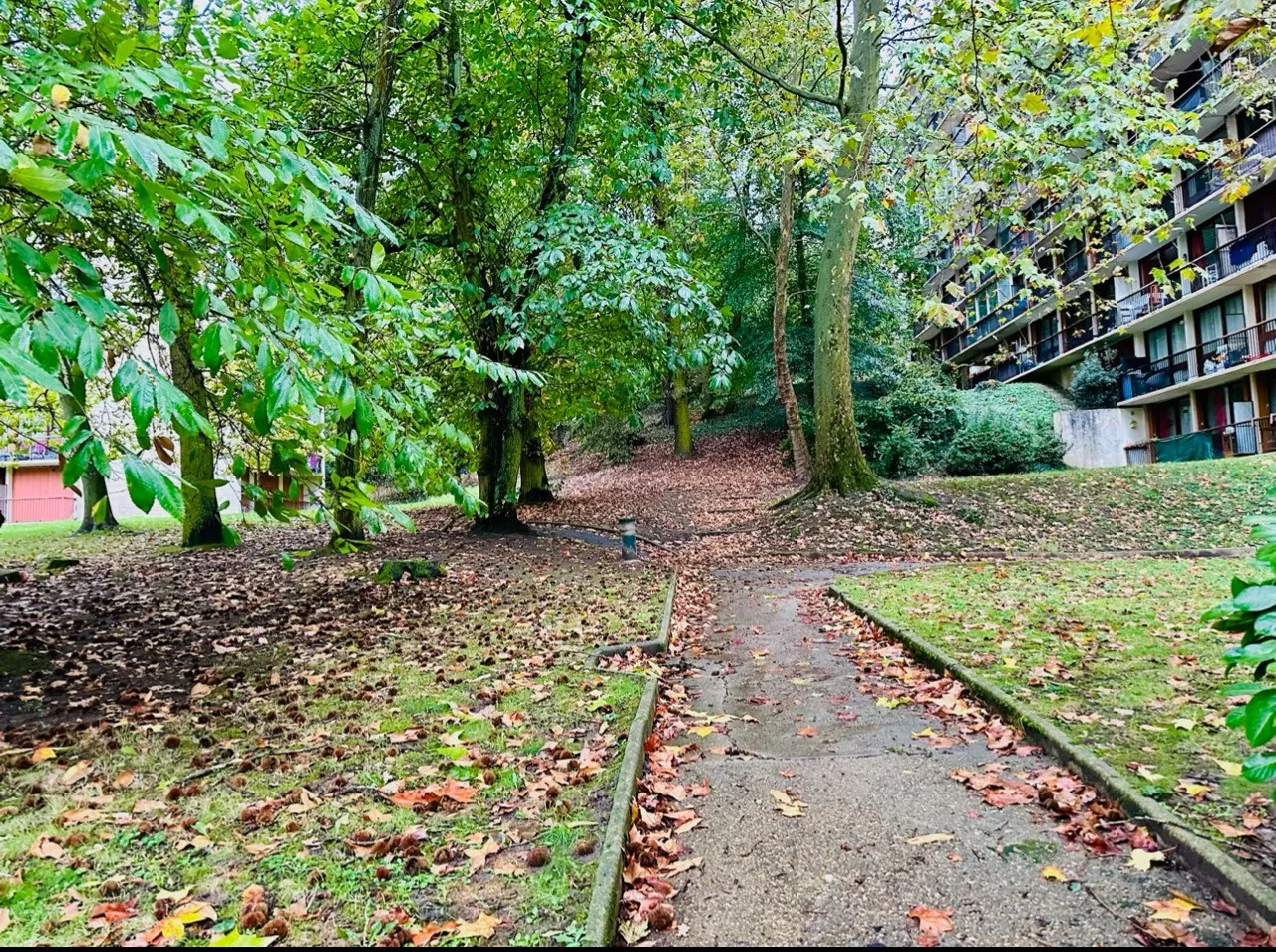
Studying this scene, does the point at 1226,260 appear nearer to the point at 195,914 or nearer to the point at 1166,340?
the point at 1166,340

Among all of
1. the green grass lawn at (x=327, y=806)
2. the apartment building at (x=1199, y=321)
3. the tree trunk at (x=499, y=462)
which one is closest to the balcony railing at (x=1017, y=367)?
the apartment building at (x=1199, y=321)

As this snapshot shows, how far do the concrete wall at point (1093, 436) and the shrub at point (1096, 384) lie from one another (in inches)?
35.4

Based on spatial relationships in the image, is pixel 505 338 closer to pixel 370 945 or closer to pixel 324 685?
pixel 324 685

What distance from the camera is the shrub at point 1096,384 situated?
3070 cm

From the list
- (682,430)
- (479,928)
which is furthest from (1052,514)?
(682,430)

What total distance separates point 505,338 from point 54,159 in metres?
7.78

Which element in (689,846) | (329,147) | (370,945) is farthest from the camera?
(329,147)

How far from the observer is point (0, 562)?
1233cm

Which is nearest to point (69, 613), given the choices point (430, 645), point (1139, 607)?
point (430, 645)

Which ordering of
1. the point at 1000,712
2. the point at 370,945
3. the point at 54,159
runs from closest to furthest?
the point at 370,945, the point at 54,159, the point at 1000,712

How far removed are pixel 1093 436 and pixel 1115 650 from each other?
28.0m

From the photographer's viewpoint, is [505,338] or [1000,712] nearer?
[1000,712]

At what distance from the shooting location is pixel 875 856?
3.12 m

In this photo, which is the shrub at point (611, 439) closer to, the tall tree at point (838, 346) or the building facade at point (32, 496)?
the tall tree at point (838, 346)
